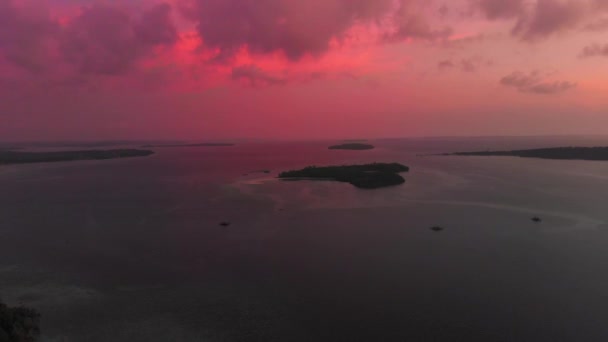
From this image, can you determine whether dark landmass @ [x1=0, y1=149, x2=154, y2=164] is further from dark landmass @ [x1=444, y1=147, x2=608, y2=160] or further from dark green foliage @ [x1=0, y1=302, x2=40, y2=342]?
dark landmass @ [x1=444, y1=147, x2=608, y2=160]

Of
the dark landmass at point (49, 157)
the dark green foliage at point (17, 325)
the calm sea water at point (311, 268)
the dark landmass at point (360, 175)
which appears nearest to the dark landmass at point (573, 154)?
Answer: the dark landmass at point (360, 175)

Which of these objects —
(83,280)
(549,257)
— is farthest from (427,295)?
(83,280)

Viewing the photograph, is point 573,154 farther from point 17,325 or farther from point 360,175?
point 17,325

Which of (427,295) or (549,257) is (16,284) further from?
(549,257)

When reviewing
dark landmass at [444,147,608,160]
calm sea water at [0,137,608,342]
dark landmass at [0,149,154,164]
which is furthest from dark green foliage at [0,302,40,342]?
dark landmass at [444,147,608,160]

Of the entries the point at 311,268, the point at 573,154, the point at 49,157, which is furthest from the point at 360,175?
the point at 49,157

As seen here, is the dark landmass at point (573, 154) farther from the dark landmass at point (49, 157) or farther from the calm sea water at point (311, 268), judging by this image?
the dark landmass at point (49, 157)

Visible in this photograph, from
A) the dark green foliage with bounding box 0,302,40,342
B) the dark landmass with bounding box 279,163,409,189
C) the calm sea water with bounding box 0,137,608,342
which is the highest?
the dark landmass with bounding box 279,163,409,189
